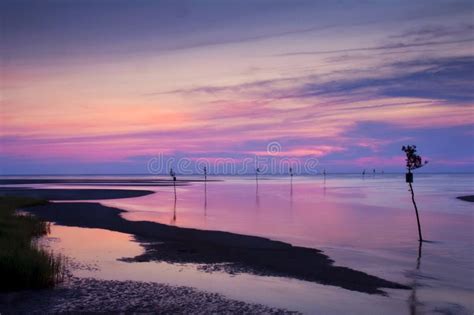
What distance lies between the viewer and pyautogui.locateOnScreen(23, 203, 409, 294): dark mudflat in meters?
18.3

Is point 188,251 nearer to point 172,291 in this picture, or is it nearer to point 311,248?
point 311,248

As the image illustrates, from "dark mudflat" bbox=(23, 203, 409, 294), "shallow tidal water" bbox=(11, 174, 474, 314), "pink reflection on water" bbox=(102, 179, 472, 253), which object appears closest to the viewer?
"shallow tidal water" bbox=(11, 174, 474, 314)

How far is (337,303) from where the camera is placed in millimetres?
14750

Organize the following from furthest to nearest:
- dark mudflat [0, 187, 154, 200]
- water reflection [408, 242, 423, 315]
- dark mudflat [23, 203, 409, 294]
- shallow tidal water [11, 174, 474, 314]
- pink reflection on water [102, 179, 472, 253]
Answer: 1. dark mudflat [0, 187, 154, 200]
2. pink reflection on water [102, 179, 472, 253]
3. dark mudflat [23, 203, 409, 294]
4. shallow tidal water [11, 174, 474, 314]
5. water reflection [408, 242, 423, 315]

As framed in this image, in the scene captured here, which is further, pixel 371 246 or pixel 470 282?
pixel 371 246

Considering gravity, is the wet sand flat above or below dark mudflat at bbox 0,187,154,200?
above

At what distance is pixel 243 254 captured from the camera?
76.8ft

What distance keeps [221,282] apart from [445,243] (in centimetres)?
1656

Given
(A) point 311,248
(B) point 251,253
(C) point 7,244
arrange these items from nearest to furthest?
1. (C) point 7,244
2. (B) point 251,253
3. (A) point 311,248

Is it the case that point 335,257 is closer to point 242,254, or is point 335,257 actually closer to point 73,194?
point 242,254

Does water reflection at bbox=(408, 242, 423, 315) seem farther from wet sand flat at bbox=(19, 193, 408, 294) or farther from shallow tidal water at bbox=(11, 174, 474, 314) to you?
wet sand flat at bbox=(19, 193, 408, 294)

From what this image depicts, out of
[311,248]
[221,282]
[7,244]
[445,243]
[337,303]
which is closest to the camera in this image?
[337,303]

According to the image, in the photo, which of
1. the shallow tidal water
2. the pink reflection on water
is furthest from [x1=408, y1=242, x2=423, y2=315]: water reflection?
the pink reflection on water

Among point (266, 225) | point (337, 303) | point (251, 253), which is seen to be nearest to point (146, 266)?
point (251, 253)
